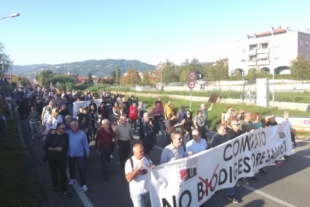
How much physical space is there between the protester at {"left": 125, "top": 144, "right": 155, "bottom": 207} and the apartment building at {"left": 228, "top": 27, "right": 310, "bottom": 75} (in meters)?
81.4

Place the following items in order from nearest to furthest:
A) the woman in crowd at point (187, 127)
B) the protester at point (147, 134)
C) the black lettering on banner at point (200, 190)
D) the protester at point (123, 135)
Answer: the black lettering on banner at point (200, 190) → the protester at point (123, 135) → the protester at point (147, 134) → the woman in crowd at point (187, 127)

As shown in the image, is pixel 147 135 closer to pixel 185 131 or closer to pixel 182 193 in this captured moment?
pixel 185 131

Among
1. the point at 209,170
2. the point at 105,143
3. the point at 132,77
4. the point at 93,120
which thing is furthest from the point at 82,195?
the point at 132,77

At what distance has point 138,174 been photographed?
5.81 m

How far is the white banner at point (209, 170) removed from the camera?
6.19 metres

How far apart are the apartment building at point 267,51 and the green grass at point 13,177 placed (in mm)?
76019

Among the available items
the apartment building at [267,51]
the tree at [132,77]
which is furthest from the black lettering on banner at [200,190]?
the tree at [132,77]

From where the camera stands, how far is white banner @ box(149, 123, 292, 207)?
20.3 ft

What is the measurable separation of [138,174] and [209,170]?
1979 mm

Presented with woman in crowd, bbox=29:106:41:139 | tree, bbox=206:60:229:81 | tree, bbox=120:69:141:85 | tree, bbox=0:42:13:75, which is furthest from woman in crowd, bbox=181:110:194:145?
tree, bbox=120:69:141:85

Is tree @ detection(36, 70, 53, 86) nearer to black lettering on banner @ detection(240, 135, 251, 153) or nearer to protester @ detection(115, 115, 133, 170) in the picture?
protester @ detection(115, 115, 133, 170)

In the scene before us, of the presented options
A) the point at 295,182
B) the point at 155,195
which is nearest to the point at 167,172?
the point at 155,195

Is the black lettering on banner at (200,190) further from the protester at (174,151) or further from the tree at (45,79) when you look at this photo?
the tree at (45,79)

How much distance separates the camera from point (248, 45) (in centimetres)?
10056
